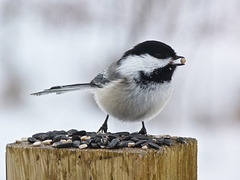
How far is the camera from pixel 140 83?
1.86 metres

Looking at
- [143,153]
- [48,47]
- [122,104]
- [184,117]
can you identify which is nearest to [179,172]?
[143,153]

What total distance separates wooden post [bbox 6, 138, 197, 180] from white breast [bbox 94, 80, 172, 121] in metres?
0.56

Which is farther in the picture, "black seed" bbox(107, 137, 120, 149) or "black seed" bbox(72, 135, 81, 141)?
"black seed" bbox(72, 135, 81, 141)

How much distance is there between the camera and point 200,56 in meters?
3.29

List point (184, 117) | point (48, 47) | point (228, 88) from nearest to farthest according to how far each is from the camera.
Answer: point (184, 117) → point (228, 88) → point (48, 47)

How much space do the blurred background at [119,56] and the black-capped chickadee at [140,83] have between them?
Answer: 2.77 feet

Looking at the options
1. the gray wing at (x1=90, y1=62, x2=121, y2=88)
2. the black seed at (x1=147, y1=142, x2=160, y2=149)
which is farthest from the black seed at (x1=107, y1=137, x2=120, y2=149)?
the gray wing at (x1=90, y1=62, x2=121, y2=88)

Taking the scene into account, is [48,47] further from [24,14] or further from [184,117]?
[184,117]

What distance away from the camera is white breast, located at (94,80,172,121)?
1.87 meters

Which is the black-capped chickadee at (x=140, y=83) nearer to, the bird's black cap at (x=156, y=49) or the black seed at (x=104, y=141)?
the bird's black cap at (x=156, y=49)

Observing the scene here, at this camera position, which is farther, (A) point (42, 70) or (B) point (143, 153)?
(A) point (42, 70)

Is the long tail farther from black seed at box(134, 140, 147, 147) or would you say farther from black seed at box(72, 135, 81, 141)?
black seed at box(134, 140, 147, 147)

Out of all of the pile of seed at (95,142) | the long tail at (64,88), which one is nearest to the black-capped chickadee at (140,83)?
the long tail at (64,88)

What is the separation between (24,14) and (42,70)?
48cm
